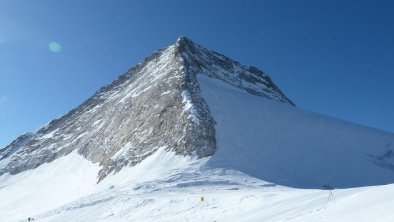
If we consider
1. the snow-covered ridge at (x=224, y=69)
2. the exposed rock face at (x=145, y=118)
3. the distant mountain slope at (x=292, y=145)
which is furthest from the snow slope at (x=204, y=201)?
the snow-covered ridge at (x=224, y=69)

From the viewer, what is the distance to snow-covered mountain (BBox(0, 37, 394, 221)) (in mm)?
27297

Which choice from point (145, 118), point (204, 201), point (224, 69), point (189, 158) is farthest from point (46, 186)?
point (224, 69)

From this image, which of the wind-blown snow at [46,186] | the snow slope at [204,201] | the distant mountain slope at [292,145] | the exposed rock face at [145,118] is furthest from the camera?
the wind-blown snow at [46,186]

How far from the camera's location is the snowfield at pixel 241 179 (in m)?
19.0

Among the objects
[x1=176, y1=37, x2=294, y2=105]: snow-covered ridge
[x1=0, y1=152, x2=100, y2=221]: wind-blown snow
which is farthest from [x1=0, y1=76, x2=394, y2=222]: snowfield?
[x1=176, y1=37, x2=294, y2=105]: snow-covered ridge

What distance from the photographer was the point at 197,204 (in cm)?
2580

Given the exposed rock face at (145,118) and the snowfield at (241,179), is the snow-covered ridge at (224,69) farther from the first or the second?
the snowfield at (241,179)

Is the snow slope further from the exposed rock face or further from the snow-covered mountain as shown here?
the exposed rock face

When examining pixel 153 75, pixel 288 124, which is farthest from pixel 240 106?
pixel 153 75

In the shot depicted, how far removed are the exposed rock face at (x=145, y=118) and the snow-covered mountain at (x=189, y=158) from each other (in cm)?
21

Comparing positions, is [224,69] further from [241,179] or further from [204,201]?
[204,201]

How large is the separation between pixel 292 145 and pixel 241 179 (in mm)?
14762

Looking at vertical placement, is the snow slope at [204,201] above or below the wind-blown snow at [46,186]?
below

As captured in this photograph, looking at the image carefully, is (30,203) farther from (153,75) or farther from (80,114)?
(80,114)
